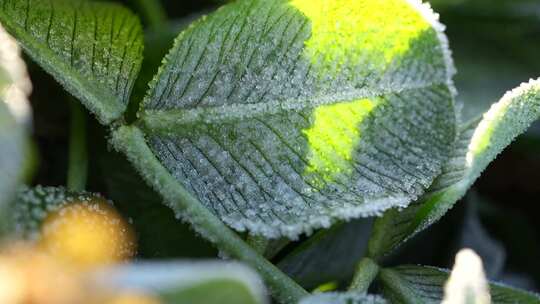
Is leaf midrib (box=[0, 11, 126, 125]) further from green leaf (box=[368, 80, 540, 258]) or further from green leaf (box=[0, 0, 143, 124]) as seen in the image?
green leaf (box=[368, 80, 540, 258])

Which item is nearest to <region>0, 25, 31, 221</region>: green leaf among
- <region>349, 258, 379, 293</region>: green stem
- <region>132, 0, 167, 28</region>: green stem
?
<region>349, 258, 379, 293</region>: green stem

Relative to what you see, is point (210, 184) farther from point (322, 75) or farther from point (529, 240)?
point (529, 240)

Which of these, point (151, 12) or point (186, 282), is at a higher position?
point (151, 12)

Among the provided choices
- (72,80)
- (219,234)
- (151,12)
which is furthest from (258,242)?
(151,12)

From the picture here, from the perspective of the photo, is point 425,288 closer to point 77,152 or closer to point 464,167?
point 464,167

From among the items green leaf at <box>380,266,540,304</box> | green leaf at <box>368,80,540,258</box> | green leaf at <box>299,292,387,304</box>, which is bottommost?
green leaf at <box>299,292,387,304</box>
